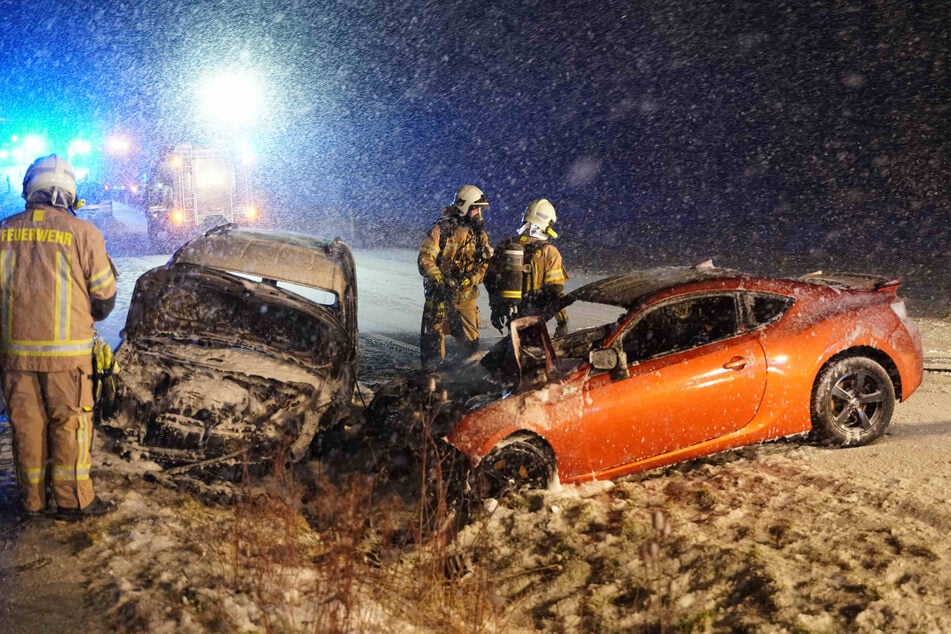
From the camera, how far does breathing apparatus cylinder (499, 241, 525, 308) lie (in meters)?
6.91

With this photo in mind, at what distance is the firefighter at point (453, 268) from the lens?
7328 mm

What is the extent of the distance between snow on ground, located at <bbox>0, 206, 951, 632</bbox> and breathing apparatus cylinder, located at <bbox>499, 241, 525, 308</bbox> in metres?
2.20

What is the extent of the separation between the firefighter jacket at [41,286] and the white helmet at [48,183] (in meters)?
0.07

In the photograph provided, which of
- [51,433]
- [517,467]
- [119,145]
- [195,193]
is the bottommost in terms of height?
[517,467]

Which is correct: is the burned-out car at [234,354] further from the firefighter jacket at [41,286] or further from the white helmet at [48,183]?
the white helmet at [48,183]

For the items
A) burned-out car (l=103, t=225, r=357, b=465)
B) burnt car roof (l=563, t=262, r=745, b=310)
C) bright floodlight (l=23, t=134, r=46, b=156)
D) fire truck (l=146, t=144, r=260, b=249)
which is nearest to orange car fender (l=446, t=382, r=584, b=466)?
burnt car roof (l=563, t=262, r=745, b=310)

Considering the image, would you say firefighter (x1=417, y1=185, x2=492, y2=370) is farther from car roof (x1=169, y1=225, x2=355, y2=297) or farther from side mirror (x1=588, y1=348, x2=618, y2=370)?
side mirror (x1=588, y1=348, x2=618, y2=370)

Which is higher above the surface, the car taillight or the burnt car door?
the car taillight

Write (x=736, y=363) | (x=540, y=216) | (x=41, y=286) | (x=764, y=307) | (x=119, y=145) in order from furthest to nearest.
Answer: (x=119, y=145) < (x=540, y=216) < (x=764, y=307) < (x=736, y=363) < (x=41, y=286)

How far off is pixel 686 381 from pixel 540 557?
1.52m

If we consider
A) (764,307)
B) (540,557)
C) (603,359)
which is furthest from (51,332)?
(764,307)

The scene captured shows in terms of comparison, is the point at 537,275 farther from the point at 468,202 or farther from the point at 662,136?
the point at 662,136

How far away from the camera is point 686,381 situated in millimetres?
5078

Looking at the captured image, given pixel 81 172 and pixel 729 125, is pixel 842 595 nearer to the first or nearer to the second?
pixel 729 125
